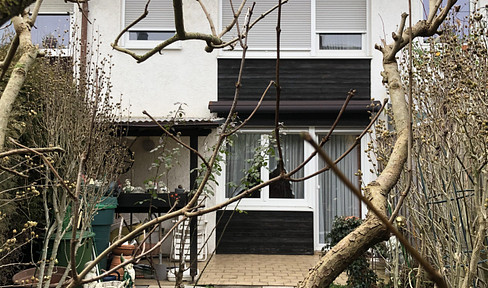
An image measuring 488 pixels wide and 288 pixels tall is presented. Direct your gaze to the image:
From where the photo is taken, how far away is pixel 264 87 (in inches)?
428

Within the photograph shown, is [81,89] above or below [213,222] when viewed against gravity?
above

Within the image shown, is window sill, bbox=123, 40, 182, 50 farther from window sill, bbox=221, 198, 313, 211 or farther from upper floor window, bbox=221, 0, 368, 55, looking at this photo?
window sill, bbox=221, 198, 313, 211

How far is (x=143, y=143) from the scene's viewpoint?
36.8 feet

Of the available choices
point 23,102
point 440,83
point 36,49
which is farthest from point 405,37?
point 23,102

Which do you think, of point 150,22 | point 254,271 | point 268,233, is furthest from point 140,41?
point 254,271

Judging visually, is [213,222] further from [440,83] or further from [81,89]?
[440,83]

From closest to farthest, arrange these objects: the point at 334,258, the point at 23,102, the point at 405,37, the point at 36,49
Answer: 1. the point at 334,258
2. the point at 36,49
3. the point at 405,37
4. the point at 23,102

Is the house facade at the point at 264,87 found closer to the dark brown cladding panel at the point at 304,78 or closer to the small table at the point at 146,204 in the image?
the dark brown cladding panel at the point at 304,78

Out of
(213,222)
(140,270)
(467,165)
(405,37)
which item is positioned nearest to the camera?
(405,37)

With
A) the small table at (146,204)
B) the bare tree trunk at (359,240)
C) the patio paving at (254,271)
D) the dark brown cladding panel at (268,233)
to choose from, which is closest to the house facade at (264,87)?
the dark brown cladding panel at (268,233)

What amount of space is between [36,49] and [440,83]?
14.0ft

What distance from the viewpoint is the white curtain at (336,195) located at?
36.5ft

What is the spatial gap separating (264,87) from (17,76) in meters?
9.08

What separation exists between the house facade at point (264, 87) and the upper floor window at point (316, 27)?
23 mm
